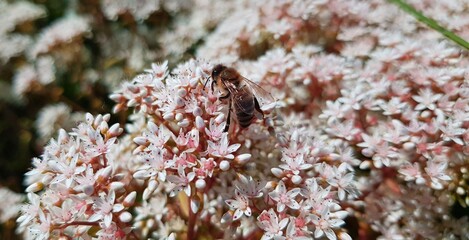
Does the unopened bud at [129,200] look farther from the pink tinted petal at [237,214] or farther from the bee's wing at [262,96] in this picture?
the bee's wing at [262,96]

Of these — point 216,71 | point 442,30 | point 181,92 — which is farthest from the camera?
point 442,30

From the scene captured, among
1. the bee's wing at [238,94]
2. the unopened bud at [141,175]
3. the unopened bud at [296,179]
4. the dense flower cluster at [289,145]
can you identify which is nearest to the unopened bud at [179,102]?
the dense flower cluster at [289,145]

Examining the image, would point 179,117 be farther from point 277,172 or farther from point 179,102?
point 277,172

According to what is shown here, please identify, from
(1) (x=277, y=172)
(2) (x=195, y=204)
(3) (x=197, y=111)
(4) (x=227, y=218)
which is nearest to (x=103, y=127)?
(3) (x=197, y=111)

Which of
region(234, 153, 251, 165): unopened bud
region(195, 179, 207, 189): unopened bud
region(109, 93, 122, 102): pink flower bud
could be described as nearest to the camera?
region(195, 179, 207, 189): unopened bud

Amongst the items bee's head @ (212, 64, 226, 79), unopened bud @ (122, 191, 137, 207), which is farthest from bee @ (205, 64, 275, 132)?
unopened bud @ (122, 191, 137, 207)

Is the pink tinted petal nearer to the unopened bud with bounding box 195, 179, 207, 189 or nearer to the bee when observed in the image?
the unopened bud with bounding box 195, 179, 207, 189

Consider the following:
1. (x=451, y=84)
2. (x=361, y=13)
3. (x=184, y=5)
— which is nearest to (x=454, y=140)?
(x=451, y=84)
